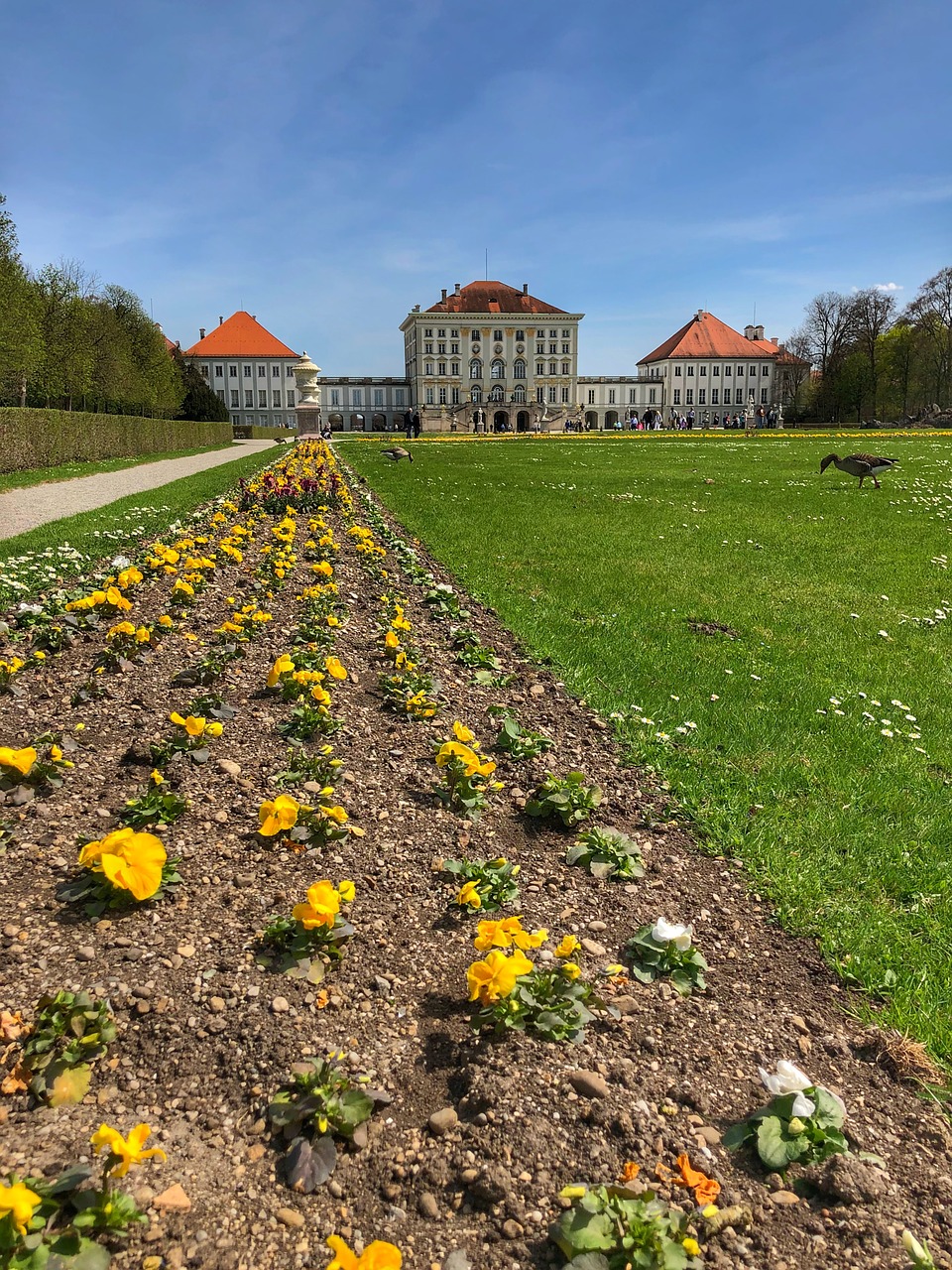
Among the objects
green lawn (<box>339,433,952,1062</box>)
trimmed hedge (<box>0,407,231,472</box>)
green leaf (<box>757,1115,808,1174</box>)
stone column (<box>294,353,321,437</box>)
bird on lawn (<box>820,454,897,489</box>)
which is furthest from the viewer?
stone column (<box>294,353,321,437</box>)

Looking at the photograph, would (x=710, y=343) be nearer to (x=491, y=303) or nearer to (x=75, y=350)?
(x=491, y=303)

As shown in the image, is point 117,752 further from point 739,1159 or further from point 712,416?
point 712,416

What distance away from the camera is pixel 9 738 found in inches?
131

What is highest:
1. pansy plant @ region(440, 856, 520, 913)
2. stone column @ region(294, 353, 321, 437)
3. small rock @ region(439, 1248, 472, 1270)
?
stone column @ region(294, 353, 321, 437)

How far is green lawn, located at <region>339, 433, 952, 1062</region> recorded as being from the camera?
2.67 metres

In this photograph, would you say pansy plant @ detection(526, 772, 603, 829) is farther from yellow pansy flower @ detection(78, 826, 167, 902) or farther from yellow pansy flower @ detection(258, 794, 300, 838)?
yellow pansy flower @ detection(78, 826, 167, 902)

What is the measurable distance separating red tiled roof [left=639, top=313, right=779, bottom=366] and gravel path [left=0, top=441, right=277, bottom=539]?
9202 centimetres

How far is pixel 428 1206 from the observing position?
156 centimetres

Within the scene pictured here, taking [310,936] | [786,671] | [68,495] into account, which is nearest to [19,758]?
[310,936]

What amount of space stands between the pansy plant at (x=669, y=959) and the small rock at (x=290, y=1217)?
3.39 ft

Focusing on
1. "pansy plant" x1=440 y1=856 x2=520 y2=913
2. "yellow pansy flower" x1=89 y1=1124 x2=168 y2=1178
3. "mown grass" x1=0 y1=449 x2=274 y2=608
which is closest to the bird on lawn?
"mown grass" x1=0 y1=449 x2=274 y2=608

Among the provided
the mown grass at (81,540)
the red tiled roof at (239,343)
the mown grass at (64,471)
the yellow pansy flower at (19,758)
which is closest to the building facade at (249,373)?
the red tiled roof at (239,343)

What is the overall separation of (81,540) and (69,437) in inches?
589

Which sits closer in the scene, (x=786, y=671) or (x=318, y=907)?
(x=318, y=907)
